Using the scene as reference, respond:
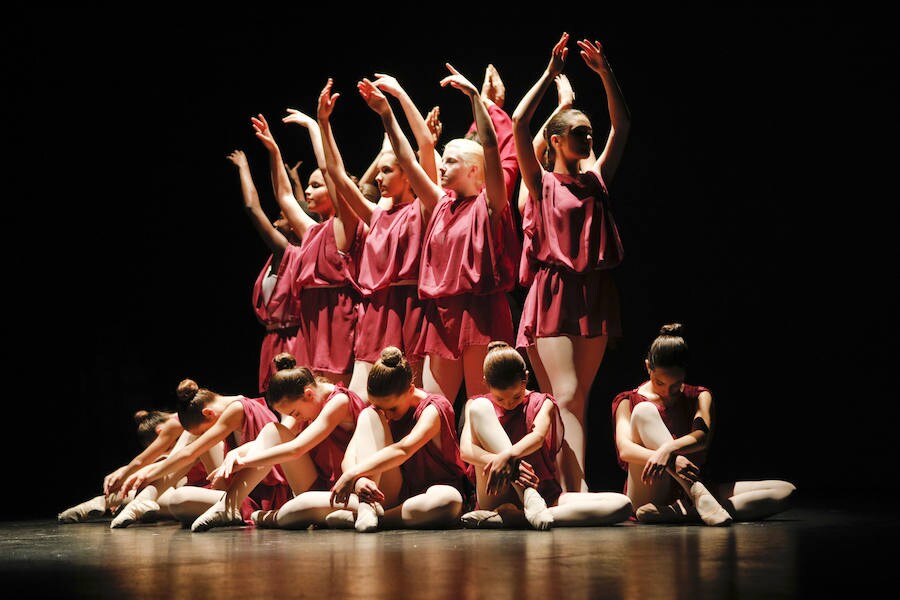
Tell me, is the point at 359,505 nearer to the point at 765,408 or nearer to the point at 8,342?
the point at 765,408

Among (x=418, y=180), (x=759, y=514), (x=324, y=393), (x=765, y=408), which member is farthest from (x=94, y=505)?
(x=765, y=408)

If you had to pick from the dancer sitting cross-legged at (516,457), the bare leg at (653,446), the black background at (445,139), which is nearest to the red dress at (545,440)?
the dancer sitting cross-legged at (516,457)

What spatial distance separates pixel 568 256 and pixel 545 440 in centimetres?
65

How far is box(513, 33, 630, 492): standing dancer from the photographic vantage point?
3.59 metres

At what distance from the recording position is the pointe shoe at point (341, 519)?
327cm

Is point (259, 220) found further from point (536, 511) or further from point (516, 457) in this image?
point (536, 511)

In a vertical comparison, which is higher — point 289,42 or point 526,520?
point 289,42

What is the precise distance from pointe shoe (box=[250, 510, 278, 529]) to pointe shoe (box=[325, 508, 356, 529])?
0.73 ft

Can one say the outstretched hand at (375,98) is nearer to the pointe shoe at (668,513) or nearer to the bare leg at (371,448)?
the bare leg at (371,448)

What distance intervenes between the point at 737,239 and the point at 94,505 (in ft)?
8.70

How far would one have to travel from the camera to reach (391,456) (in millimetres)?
3229

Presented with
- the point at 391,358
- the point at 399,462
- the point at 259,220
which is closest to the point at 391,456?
the point at 399,462

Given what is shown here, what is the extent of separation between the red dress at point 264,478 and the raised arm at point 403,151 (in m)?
0.93

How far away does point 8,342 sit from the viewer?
17.1 ft
